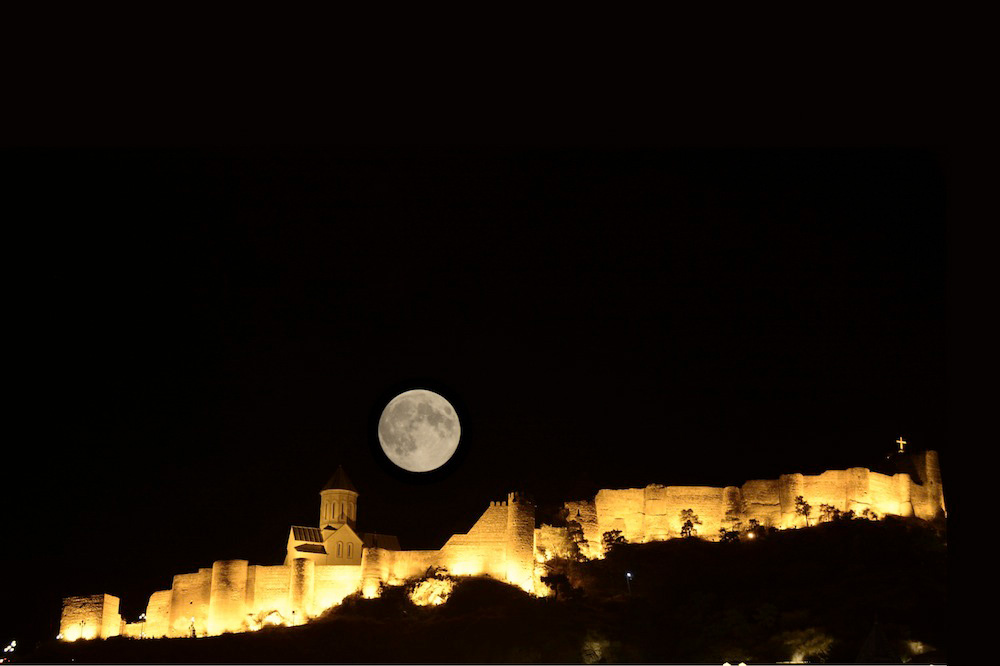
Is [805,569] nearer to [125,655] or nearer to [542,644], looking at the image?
[542,644]

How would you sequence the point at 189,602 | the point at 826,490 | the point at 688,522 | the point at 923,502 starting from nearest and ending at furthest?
1. the point at 189,602
2. the point at 923,502
3. the point at 826,490
4. the point at 688,522

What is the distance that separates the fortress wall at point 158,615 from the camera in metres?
25.4

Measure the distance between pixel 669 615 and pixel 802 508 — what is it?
6288mm

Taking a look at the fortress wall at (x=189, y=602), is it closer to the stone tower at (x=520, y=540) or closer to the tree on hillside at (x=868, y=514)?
the stone tower at (x=520, y=540)

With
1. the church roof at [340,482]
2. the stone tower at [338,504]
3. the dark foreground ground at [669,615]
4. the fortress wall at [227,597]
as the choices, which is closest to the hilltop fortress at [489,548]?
the fortress wall at [227,597]

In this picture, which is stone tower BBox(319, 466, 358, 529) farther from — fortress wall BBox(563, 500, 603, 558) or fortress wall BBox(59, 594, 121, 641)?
fortress wall BBox(563, 500, 603, 558)

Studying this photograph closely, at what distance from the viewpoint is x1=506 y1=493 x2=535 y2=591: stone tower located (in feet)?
84.5

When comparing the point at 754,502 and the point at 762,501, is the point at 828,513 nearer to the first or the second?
the point at 762,501

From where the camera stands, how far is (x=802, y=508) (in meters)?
27.5

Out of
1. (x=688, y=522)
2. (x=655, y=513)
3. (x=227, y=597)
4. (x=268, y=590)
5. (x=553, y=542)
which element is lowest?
(x=227, y=597)

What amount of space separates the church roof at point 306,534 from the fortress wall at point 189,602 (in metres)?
2.90

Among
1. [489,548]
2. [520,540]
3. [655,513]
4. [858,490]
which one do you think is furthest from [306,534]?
[858,490]

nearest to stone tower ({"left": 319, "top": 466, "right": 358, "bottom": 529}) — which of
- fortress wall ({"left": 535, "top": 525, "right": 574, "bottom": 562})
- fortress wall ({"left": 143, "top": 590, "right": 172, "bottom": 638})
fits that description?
fortress wall ({"left": 143, "top": 590, "right": 172, "bottom": 638})

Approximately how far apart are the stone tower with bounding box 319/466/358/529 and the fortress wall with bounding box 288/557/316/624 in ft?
11.7
